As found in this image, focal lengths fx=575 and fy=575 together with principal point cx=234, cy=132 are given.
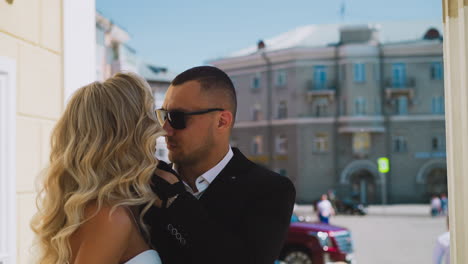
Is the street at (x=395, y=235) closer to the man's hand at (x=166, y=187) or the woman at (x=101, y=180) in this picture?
the man's hand at (x=166, y=187)

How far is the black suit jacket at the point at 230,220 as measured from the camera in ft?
6.82

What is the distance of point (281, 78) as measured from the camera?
4275 centimetres

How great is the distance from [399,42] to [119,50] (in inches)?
Answer: 778

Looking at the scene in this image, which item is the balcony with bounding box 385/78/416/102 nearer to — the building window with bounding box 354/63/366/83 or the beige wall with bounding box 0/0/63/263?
the building window with bounding box 354/63/366/83

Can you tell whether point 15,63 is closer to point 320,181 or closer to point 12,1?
point 12,1

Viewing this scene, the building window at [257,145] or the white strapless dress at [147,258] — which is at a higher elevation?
the building window at [257,145]

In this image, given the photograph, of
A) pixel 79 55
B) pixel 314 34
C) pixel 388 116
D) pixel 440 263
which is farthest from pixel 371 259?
pixel 314 34

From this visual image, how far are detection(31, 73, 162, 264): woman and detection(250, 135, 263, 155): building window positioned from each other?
1641 inches

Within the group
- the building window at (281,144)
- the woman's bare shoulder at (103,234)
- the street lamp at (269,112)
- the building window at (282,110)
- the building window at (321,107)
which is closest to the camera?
the woman's bare shoulder at (103,234)

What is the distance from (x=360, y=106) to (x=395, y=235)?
A: 21.8m

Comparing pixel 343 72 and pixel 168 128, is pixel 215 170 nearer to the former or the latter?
pixel 168 128

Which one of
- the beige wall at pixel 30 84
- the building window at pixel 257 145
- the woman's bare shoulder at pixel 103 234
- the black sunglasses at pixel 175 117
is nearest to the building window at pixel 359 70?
the building window at pixel 257 145

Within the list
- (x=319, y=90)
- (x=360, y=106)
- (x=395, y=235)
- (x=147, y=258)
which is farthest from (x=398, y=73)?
(x=147, y=258)

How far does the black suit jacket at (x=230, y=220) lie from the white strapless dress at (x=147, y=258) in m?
0.07
